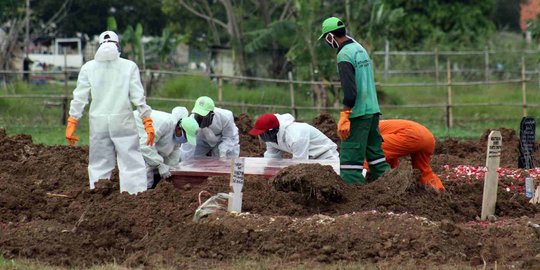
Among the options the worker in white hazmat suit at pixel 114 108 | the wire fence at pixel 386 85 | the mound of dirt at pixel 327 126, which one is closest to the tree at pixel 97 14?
the wire fence at pixel 386 85

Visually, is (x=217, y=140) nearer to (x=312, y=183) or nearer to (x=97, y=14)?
(x=312, y=183)

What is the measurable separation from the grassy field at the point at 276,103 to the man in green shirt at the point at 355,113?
9240mm

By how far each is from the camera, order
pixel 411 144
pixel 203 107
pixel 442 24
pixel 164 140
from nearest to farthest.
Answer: pixel 411 144 → pixel 164 140 → pixel 203 107 → pixel 442 24

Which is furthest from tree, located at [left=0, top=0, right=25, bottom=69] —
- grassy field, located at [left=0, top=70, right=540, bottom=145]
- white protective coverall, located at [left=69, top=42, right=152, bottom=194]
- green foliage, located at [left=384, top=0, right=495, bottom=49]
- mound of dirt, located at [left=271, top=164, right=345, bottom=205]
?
mound of dirt, located at [left=271, top=164, right=345, bottom=205]

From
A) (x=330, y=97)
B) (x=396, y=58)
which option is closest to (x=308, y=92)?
(x=330, y=97)

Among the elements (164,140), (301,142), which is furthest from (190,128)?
(301,142)

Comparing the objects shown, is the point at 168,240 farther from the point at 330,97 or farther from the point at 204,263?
the point at 330,97

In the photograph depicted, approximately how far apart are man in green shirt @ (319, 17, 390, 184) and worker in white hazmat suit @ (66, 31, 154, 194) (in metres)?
1.92

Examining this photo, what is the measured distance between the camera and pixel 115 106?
432 inches

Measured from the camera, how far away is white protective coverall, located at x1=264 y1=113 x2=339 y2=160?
496 inches

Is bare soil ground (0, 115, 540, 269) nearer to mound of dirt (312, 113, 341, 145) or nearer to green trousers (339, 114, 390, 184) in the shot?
green trousers (339, 114, 390, 184)

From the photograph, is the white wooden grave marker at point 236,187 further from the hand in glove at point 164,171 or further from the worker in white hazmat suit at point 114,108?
the hand in glove at point 164,171

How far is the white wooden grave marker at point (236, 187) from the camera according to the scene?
29.8 ft

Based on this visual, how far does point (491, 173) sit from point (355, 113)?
1567mm
